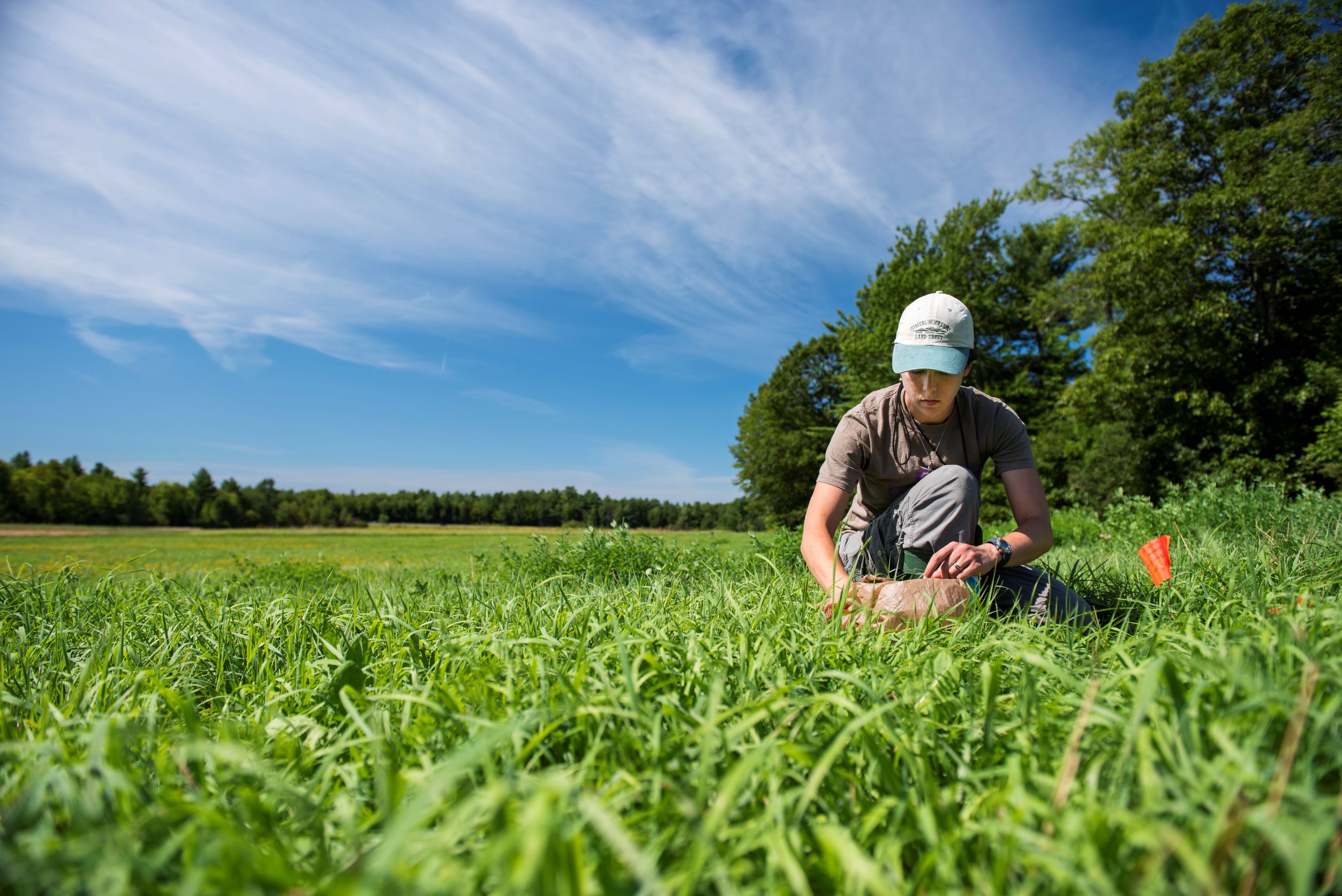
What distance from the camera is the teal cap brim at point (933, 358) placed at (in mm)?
2559

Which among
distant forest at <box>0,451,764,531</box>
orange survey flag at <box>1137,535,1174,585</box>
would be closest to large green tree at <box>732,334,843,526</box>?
distant forest at <box>0,451,764,531</box>

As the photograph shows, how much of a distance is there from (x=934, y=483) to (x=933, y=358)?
52 cm

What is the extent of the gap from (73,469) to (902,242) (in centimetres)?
7996

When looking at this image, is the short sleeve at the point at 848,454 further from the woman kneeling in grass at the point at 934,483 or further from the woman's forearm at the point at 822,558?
the woman's forearm at the point at 822,558

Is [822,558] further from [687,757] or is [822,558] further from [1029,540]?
[687,757]

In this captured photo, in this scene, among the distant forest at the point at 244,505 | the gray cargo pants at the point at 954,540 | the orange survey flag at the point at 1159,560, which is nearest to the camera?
the gray cargo pants at the point at 954,540

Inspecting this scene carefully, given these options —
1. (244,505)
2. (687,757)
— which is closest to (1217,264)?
(687,757)

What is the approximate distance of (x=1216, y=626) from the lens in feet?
6.10

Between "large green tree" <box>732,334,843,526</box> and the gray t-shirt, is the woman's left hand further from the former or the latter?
"large green tree" <box>732,334,843,526</box>

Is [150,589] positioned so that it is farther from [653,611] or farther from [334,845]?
[334,845]

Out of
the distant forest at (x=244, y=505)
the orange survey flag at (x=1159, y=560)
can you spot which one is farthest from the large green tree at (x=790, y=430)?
the orange survey flag at (x=1159, y=560)

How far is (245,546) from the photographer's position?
3005 centimetres

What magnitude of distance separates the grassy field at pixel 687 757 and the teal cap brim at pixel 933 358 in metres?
1.04

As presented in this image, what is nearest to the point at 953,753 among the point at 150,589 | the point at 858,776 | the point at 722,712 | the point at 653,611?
the point at 858,776
